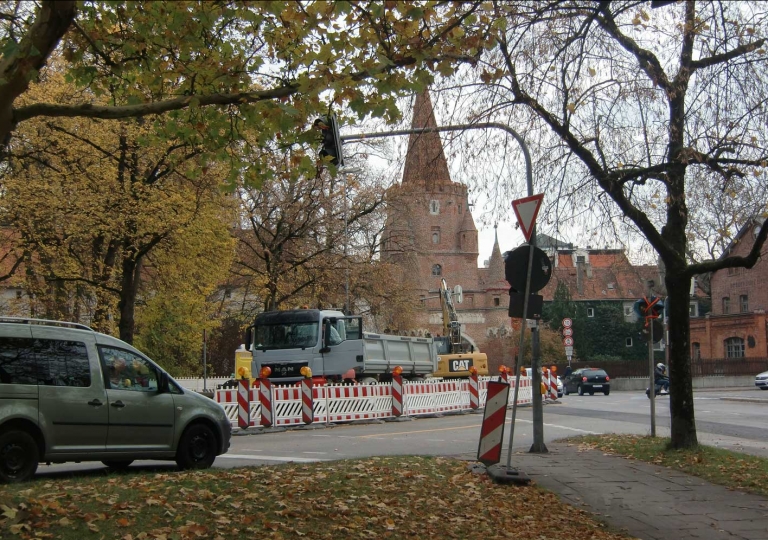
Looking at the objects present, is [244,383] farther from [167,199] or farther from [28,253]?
[28,253]

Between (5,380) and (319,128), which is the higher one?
(319,128)

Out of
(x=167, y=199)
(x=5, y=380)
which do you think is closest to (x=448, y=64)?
(x=5, y=380)

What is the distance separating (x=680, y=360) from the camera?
12719 mm

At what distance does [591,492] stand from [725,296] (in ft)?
210

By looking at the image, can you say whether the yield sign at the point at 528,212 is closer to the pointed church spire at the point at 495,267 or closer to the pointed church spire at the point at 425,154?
the pointed church spire at the point at 425,154

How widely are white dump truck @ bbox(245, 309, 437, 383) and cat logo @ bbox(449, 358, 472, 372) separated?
31.9ft

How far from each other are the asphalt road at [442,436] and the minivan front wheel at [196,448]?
775 mm

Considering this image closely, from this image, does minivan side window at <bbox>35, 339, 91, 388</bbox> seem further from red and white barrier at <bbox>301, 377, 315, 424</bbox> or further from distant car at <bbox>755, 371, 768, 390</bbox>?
distant car at <bbox>755, 371, 768, 390</bbox>

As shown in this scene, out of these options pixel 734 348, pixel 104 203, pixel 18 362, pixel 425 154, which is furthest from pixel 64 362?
pixel 734 348

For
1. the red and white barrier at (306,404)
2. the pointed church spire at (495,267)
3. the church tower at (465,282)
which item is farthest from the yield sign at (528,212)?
the pointed church spire at (495,267)

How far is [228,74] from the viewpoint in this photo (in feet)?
28.7

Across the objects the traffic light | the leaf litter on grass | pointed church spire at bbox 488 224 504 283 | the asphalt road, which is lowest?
the asphalt road

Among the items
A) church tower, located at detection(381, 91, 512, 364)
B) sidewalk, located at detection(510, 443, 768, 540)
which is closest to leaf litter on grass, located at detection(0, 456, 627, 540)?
sidewalk, located at detection(510, 443, 768, 540)

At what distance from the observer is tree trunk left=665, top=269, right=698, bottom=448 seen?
41.6ft
